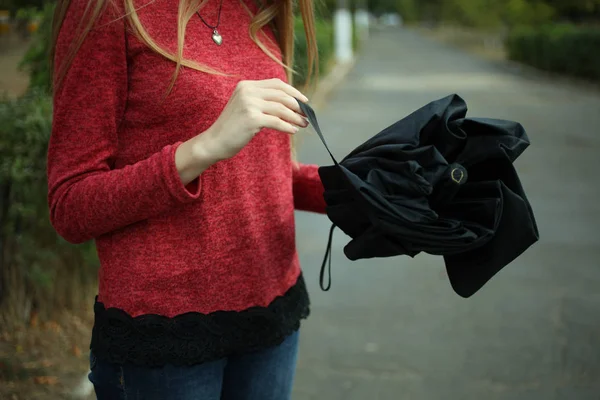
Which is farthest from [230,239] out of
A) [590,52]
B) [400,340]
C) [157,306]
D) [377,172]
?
[590,52]

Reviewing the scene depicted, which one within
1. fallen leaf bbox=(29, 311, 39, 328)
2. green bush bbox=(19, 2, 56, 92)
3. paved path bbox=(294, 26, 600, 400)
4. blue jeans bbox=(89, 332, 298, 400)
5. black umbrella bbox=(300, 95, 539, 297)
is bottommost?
paved path bbox=(294, 26, 600, 400)

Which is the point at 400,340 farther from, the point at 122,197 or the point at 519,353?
the point at 122,197

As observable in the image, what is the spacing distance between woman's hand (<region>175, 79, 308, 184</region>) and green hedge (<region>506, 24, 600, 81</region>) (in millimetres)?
18666

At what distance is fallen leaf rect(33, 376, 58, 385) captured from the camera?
3141 mm

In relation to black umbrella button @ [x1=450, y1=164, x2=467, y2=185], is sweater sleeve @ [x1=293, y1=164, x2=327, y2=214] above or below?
below

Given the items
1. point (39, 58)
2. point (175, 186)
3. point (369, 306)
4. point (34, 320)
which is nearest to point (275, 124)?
point (175, 186)

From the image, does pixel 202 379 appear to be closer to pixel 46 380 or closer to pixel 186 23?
pixel 186 23

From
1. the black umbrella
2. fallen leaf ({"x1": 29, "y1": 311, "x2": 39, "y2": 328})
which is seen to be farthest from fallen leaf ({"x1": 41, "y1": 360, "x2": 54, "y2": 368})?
the black umbrella

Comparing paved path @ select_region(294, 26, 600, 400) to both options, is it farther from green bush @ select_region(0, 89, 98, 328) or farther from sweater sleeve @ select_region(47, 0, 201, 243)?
sweater sleeve @ select_region(47, 0, 201, 243)

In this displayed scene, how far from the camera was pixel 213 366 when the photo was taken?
55.1 inches

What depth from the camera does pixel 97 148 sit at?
1.28 meters

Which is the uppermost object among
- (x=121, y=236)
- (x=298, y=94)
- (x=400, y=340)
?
(x=298, y=94)

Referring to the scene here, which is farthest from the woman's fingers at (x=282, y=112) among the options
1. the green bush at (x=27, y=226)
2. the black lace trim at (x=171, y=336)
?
the green bush at (x=27, y=226)

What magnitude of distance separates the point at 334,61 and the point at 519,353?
21.1 metres
